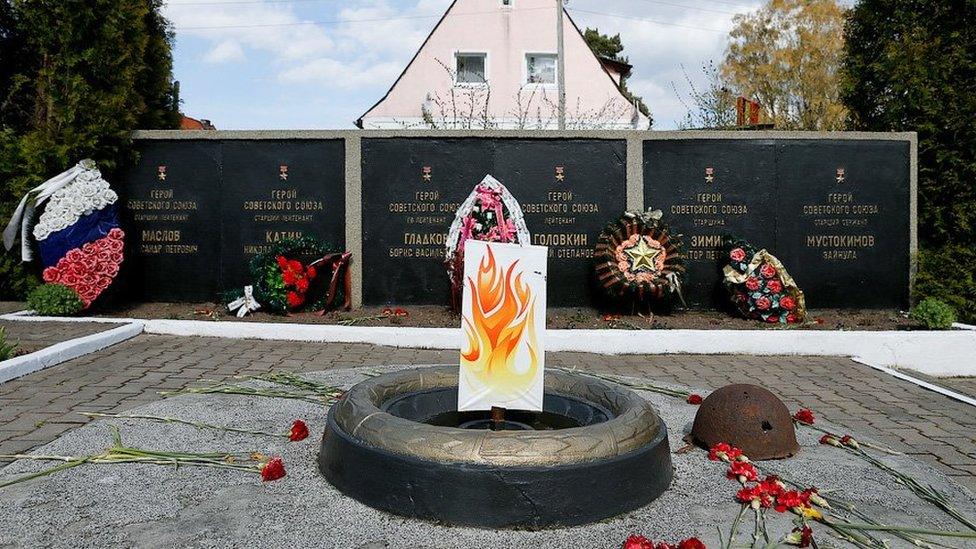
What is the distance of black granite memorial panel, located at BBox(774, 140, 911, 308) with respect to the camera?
346 inches

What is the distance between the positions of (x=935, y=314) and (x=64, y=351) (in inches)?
343

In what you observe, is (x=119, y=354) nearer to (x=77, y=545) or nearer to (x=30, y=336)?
(x=30, y=336)

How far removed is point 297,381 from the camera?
539cm

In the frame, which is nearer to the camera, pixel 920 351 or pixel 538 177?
pixel 920 351

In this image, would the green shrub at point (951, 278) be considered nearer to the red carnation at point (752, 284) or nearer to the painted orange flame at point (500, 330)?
the red carnation at point (752, 284)

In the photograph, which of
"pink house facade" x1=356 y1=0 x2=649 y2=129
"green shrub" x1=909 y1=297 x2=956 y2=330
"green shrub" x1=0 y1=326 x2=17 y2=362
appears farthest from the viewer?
"pink house facade" x1=356 y1=0 x2=649 y2=129

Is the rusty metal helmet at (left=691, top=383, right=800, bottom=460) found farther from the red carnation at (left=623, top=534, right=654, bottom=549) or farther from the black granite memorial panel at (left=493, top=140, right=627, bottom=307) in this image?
the black granite memorial panel at (left=493, top=140, right=627, bottom=307)

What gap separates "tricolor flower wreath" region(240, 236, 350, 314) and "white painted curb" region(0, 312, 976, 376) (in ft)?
3.56

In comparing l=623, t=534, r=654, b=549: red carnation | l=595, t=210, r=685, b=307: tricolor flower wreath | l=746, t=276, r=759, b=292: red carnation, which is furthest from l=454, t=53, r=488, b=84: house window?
l=623, t=534, r=654, b=549: red carnation

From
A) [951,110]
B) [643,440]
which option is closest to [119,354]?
[643,440]

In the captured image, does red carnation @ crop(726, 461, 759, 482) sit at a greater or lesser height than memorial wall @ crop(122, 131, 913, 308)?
lesser

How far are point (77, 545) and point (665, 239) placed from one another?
6764mm

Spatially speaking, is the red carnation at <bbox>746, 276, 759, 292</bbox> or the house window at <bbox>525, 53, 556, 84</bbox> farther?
the house window at <bbox>525, 53, 556, 84</bbox>

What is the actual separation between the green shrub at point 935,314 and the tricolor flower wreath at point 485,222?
14.6 feet
